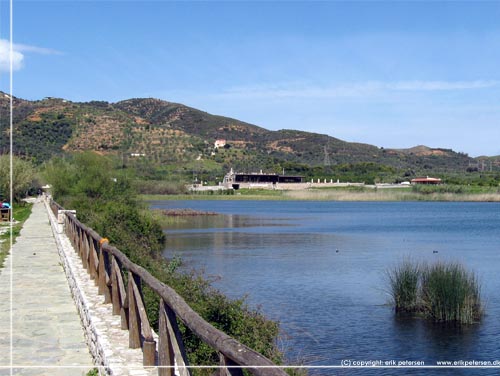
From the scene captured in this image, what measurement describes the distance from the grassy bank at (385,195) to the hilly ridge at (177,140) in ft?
61.8

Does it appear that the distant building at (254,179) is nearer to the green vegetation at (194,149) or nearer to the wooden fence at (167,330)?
the green vegetation at (194,149)

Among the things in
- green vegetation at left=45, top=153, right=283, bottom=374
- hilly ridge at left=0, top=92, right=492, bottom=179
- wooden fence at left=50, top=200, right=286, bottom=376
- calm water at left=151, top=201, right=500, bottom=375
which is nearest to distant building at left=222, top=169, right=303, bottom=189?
hilly ridge at left=0, top=92, right=492, bottom=179

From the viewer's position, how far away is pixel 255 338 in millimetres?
9625

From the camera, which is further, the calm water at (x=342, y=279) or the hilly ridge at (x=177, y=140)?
the hilly ridge at (x=177, y=140)

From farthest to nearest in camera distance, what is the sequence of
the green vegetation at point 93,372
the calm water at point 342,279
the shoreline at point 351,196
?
the shoreline at point 351,196 < the calm water at point 342,279 < the green vegetation at point 93,372

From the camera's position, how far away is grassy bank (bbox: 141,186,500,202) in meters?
83.2

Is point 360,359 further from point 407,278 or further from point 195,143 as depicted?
point 195,143

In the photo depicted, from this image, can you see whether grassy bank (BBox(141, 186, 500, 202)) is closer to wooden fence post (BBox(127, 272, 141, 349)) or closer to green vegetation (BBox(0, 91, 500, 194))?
green vegetation (BBox(0, 91, 500, 194))

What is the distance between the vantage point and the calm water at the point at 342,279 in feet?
41.7

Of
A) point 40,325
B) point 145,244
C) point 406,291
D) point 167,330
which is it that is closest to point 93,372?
point 167,330

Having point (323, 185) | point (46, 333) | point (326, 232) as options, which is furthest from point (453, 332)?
point (323, 185)

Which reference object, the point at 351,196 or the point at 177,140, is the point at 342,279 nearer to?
the point at 351,196

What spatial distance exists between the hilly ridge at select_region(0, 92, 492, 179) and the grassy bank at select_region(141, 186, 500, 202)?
742 inches

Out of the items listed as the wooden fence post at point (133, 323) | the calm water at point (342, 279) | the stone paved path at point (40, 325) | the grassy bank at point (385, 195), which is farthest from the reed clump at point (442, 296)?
the grassy bank at point (385, 195)
